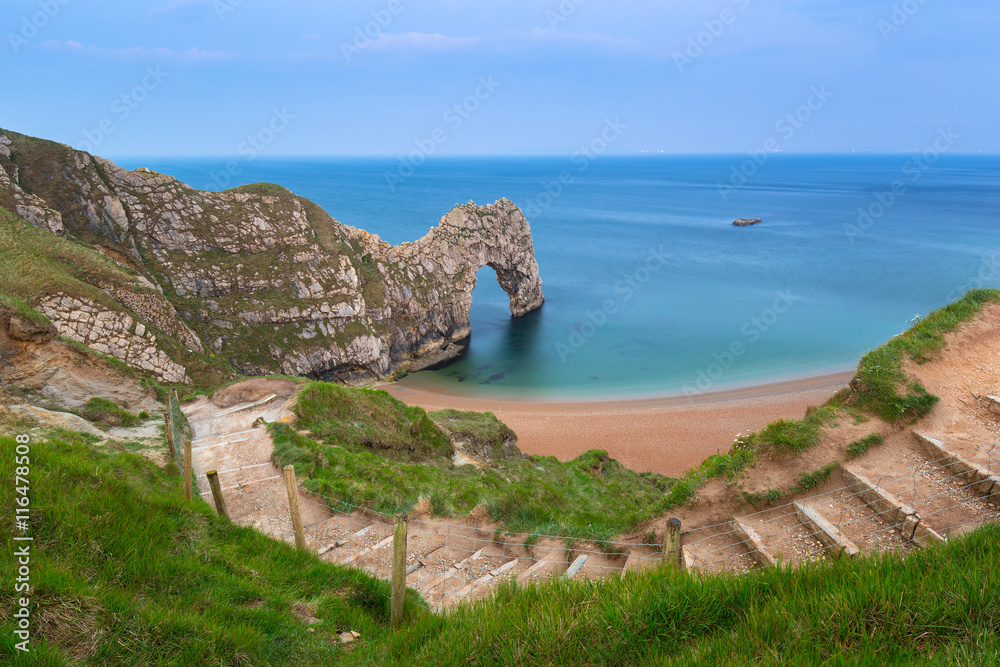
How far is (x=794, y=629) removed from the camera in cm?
407

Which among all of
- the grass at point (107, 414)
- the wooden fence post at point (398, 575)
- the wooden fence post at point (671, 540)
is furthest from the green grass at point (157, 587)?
the grass at point (107, 414)

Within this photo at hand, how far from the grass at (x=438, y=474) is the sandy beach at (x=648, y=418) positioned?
5.79 m

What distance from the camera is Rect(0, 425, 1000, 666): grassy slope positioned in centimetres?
397

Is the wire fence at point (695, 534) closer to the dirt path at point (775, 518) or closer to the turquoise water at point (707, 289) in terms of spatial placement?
the dirt path at point (775, 518)

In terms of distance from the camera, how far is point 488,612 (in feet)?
16.9

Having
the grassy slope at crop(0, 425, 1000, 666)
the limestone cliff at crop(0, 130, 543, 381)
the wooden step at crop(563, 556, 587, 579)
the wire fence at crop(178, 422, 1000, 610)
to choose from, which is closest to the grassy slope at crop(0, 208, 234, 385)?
the limestone cliff at crop(0, 130, 543, 381)

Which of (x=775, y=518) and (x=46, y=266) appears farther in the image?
(x=46, y=266)

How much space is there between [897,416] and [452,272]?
4148 centimetres

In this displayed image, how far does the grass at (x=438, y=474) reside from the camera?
1166cm

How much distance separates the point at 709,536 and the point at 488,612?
616cm

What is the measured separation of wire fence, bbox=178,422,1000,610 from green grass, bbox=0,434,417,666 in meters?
1.81

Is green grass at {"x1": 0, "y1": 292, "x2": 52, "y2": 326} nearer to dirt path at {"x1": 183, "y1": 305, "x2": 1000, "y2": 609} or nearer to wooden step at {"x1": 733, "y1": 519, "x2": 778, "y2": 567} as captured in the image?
dirt path at {"x1": 183, "y1": 305, "x2": 1000, "y2": 609}

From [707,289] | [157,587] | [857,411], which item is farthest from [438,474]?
[707,289]

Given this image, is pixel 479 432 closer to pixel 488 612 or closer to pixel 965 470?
pixel 965 470
